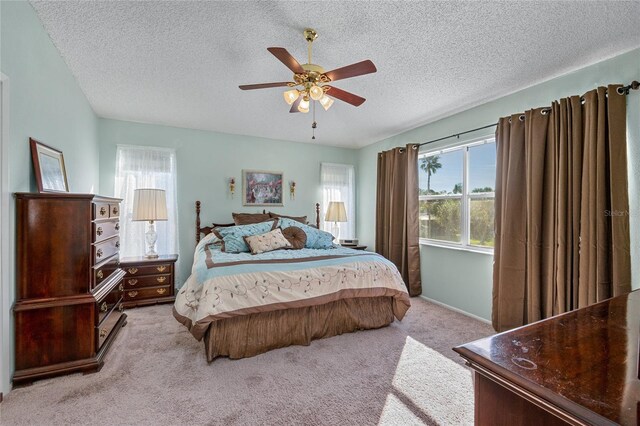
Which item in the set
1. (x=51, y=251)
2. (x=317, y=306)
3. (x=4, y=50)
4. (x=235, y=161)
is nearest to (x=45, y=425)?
(x=51, y=251)

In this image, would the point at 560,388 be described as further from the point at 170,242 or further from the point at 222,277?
the point at 170,242

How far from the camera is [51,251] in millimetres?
2066

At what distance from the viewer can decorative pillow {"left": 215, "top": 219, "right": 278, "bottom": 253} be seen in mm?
3547

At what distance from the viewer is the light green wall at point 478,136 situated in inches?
88.6

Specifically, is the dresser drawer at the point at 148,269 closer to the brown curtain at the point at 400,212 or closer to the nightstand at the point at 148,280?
the nightstand at the point at 148,280

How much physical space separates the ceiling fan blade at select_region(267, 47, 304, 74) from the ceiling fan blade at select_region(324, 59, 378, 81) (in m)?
0.22

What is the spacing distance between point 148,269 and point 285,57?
3263 mm

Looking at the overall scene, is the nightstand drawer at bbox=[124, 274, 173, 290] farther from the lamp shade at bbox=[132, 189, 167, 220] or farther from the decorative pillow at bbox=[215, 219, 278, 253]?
the decorative pillow at bbox=[215, 219, 278, 253]

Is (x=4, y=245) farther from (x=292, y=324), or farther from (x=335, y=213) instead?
(x=335, y=213)

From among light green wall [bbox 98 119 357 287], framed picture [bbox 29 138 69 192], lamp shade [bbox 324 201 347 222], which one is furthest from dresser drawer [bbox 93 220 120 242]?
lamp shade [bbox 324 201 347 222]

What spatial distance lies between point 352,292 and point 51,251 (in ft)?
7.95

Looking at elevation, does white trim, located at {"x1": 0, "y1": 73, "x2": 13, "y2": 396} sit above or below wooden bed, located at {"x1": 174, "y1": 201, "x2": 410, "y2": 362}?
above

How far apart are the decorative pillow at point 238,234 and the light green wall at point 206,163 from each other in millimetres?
769

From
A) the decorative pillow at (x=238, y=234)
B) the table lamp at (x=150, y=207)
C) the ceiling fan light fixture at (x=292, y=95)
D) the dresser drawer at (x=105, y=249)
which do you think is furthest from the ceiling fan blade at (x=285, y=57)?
the table lamp at (x=150, y=207)
